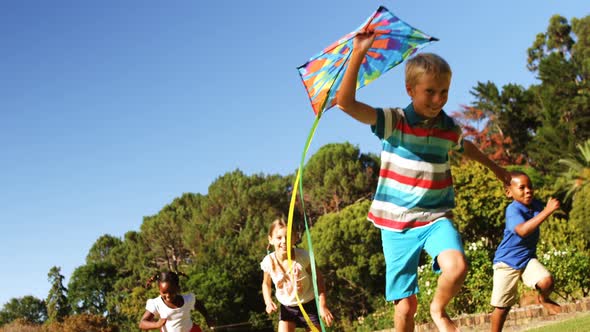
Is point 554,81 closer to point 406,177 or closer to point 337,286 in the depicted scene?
point 337,286

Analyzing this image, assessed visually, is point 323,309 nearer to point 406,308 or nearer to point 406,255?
point 406,308

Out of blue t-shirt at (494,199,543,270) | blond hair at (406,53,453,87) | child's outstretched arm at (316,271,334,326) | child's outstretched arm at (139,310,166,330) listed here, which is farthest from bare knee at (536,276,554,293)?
child's outstretched arm at (139,310,166,330)

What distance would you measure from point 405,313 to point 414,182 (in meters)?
0.78

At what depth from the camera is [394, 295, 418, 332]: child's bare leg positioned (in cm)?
384

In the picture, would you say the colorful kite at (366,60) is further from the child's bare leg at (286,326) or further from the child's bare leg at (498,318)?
the child's bare leg at (498,318)

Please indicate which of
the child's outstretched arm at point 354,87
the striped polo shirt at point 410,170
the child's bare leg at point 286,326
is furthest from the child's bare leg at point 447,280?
the child's bare leg at point 286,326

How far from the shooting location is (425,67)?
3.66 meters

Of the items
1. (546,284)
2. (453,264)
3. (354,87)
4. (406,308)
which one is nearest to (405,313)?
(406,308)

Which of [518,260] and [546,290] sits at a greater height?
[518,260]

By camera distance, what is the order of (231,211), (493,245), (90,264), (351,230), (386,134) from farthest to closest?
(90,264) < (231,211) < (351,230) < (493,245) < (386,134)

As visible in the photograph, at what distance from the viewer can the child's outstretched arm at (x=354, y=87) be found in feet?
11.3

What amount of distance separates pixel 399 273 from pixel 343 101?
1.09 metres

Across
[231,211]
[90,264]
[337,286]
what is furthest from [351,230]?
[90,264]

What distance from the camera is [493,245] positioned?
17.5 metres
